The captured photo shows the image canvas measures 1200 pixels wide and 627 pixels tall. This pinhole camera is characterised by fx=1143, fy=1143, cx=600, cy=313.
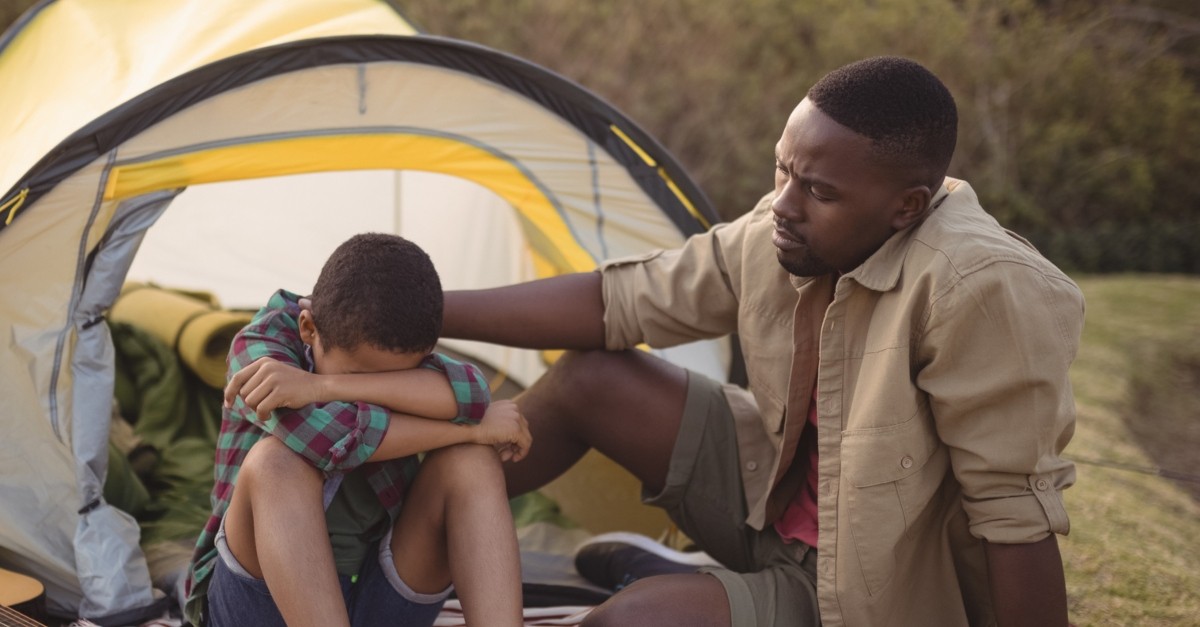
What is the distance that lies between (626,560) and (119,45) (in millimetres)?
1643

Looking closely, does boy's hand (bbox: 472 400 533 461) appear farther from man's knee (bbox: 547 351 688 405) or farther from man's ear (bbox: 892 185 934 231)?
man's ear (bbox: 892 185 934 231)

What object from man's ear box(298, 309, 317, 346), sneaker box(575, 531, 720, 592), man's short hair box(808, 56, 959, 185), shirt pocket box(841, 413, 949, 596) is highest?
man's short hair box(808, 56, 959, 185)

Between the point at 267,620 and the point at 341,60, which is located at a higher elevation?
the point at 341,60

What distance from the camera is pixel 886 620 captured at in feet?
5.52

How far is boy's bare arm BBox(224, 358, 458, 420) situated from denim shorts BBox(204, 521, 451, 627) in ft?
0.66

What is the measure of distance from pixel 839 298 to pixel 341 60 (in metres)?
1.15

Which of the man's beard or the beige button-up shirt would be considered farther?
the man's beard

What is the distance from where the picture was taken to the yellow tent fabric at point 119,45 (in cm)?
232

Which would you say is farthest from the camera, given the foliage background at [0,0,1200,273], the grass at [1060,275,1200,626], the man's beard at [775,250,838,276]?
the foliage background at [0,0,1200,273]

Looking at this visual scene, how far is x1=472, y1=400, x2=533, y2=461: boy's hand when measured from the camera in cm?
169

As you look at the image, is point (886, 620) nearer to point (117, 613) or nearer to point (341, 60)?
point (117, 613)

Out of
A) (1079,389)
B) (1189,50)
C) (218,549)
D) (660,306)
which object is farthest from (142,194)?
(1189,50)

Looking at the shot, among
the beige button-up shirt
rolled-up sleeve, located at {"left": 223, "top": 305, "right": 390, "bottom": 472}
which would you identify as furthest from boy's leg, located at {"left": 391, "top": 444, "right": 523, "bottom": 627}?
the beige button-up shirt

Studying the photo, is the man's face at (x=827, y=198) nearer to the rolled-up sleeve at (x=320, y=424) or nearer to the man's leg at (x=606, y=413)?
the man's leg at (x=606, y=413)
